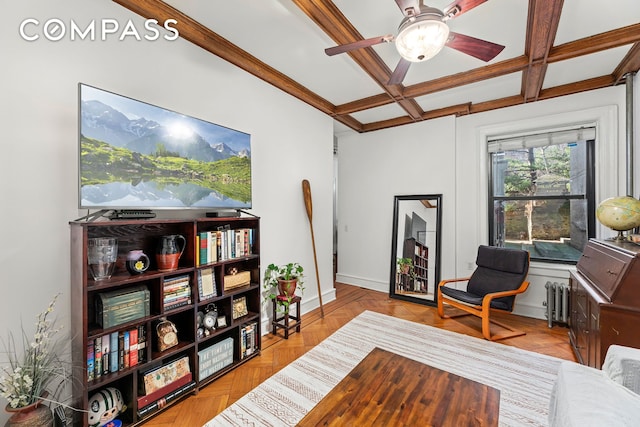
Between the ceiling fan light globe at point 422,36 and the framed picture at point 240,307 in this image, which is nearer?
the ceiling fan light globe at point 422,36

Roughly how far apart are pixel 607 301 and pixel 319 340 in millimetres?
2234

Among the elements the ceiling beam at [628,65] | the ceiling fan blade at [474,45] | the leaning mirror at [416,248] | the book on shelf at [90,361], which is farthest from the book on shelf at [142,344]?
the ceiling beam at [628,65]

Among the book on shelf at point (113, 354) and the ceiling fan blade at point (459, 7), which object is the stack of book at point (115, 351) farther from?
the ceiling fan blade at point (459, 7)

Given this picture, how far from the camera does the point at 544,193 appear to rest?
3381 millimetres

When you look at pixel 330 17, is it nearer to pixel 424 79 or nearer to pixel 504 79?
pixel 424 79

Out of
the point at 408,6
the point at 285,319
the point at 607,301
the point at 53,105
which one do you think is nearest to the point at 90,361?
the point at 53,105

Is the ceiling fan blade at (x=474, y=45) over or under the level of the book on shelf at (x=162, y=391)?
over

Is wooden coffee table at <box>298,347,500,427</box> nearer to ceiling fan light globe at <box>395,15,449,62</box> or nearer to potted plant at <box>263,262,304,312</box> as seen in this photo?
potted plant at <box>263,262,304,312</box>

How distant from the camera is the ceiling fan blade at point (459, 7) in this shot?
140cm

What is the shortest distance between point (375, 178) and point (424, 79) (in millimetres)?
1801

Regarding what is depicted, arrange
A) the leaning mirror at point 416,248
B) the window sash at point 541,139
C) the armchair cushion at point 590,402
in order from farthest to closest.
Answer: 1. the leaning mirror at point 416,248
2. the window sash at point 541,139
3. the armchair cushion at point 590,402

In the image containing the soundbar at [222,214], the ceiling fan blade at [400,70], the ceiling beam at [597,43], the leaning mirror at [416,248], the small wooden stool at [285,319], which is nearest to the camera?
the ceiling fan blade at [400,70]

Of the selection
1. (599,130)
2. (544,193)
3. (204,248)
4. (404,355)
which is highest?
(599,130)

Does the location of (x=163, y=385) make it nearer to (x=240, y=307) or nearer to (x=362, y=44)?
(x=240, y=307)
